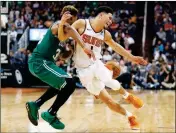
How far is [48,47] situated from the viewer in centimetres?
566

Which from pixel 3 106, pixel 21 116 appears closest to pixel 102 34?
pixel 21 116

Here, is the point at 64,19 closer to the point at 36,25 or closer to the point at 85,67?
the point at 85,67

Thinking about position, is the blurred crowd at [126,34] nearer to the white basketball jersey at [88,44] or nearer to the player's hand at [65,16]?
the white basketball jersey at [88,44]

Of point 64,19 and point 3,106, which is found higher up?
point 64,19

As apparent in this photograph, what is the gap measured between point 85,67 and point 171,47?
1531cm

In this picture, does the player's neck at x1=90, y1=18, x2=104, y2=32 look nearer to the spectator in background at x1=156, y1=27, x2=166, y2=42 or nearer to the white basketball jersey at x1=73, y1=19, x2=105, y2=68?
the white basketball jersey at x1=73, y1=19, x2=105, y2=68

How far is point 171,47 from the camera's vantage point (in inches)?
826

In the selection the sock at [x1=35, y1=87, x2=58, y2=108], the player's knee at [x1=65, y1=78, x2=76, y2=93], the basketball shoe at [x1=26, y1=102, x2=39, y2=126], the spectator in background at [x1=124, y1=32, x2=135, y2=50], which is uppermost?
the player's knee at [x1=65, y1=78, x2=76, y2=93]

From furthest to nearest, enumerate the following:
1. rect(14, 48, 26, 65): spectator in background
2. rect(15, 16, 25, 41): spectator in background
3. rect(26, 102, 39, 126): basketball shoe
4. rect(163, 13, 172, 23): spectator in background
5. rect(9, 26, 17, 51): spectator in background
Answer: rect(163, 13, 172, 23): spectator in background, rect(15, 16, 25, 41): spectator in background, rect(9, 26, 17, 51): spectator in background, rect(14, 48, 26, 65): spectator in background, rect(26, 102, 39, 126): basketball shoe

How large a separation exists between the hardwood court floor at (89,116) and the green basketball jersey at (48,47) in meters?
3.17

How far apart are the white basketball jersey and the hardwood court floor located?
2.78 metres

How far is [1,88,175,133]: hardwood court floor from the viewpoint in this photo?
29.4 feet

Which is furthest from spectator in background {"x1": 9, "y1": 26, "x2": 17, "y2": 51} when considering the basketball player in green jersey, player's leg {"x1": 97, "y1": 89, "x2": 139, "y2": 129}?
the basketball player in green jersey

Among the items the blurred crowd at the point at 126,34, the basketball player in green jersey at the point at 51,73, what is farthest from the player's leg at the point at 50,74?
the blurred crowd at the point at 126,34
